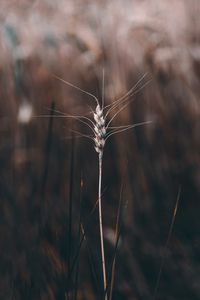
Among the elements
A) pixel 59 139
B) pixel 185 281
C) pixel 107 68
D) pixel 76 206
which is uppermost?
pixel 107 68

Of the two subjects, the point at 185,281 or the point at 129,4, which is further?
the point at 129,4

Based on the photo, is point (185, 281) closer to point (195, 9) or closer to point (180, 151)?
point (180, 151)

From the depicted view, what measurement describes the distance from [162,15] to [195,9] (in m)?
0.06

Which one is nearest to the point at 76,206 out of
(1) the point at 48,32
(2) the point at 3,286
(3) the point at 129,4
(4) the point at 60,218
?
(4) the point at 60,218

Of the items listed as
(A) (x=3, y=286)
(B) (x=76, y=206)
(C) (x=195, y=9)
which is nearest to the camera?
(A) (x=3, y=286)

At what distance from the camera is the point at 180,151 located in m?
0.84

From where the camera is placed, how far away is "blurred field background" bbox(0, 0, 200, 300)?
741 mm

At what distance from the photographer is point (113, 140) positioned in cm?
85

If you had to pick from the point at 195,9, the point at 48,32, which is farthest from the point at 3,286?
the point at 195,9

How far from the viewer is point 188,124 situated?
0.87 metres

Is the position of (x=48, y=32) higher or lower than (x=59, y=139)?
higher

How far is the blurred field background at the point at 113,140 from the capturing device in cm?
74

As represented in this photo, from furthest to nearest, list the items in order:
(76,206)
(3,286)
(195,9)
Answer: (195,9) < (76,206) < (3,286)

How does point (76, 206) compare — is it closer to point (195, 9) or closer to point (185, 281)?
point (185, 281)
